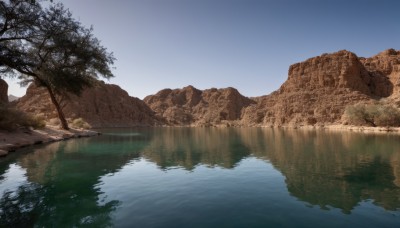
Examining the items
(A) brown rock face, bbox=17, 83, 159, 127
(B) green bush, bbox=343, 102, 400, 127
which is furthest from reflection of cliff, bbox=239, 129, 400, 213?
(A) brown rock face, bbox=17, 83, 159, 127

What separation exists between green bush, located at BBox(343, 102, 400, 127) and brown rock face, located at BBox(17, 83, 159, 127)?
77678mm

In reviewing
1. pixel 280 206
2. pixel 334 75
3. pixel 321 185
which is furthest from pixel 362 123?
pixel 280 206

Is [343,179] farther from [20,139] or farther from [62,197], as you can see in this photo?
[20,139]

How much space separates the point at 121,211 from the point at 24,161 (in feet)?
49.6

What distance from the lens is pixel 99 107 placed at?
132 meters

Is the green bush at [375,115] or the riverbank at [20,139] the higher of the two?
the green bush at [375,115]

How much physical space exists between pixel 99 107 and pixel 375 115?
11020 centimetres

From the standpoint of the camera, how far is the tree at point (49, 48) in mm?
21297

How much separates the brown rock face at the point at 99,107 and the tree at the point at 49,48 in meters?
59.4

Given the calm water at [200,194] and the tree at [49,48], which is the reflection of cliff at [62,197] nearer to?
the calm water at [200,194]

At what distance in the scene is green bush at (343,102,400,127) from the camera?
215ft

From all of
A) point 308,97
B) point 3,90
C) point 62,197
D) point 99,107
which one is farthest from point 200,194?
point 99,107

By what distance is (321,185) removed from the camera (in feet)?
46.4

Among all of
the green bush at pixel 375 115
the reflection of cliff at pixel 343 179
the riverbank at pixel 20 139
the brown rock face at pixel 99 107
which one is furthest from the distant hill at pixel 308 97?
the reflection of cliff at pixel 343 179
